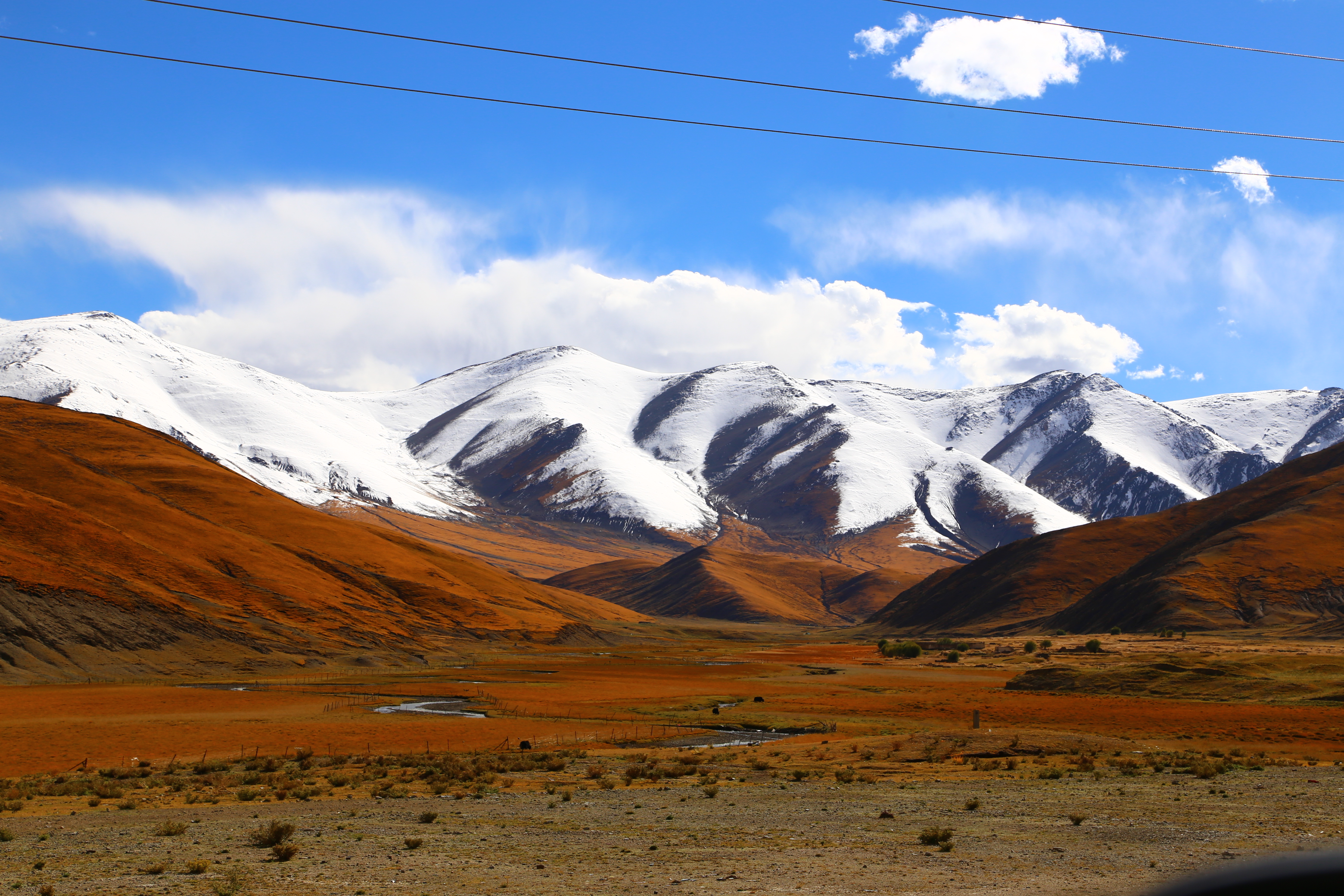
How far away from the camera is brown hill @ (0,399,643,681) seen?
7156 cm

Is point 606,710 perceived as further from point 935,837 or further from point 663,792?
point 935,837

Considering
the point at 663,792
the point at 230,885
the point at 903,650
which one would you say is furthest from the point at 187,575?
the point at 230,885

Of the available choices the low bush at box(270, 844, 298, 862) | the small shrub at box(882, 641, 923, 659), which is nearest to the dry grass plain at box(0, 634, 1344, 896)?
the low bush at box(270, 844, 298, 862)

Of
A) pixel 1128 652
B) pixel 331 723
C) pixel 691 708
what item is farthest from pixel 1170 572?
pixel 331 723

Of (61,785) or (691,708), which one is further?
(691,708)

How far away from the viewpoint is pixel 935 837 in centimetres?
1789

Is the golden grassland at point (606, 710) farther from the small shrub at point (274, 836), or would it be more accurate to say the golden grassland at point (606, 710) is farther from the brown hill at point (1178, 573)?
the brown hill at point (1178, 573)

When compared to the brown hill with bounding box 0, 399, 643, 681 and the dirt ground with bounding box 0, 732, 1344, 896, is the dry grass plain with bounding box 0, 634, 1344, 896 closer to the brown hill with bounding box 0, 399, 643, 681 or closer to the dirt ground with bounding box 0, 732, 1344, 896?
the dirt ground with bounding box 0, 732, 1344, 896

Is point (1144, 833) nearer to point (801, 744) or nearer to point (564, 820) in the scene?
point (564, 820)

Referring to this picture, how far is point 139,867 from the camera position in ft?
53.7

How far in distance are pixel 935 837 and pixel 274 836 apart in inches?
498

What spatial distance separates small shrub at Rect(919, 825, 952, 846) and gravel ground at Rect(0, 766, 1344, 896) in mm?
228

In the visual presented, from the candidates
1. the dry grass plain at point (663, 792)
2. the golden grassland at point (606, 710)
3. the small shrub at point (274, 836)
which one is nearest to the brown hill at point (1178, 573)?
the golden grassland at point (606, 710)

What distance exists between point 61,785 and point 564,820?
1617cm
